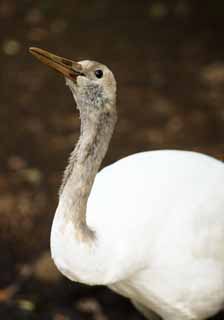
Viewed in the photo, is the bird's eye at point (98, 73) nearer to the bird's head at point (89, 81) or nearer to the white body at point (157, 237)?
the bird's head at point (89, 81)

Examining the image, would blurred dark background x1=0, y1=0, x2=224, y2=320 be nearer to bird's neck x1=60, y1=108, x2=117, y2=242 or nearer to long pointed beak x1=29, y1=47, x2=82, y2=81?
bird's neck x1=60, y1=108, x2=117, y2=242

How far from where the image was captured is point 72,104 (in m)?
4.60

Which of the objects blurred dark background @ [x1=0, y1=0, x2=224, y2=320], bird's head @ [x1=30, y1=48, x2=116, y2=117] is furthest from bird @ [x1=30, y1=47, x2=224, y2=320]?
blurred dark background @ [x1=0, y1=0, x2=224, y2=320]

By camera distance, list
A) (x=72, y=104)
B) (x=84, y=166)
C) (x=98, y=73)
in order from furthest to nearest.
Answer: (x=72, y=104), (x=84, y=166), (x=98, y=73)

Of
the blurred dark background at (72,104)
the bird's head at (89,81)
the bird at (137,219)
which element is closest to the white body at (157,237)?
the bird at (137,219)

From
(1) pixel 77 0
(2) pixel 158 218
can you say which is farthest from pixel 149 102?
(2) pixel 158 218

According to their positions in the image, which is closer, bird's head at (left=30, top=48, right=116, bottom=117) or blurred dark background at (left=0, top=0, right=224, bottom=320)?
bird's head at (left=30, top=48, right=116, bottom=117)

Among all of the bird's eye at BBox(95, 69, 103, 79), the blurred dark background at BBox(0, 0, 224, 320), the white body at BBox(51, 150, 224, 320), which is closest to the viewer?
the bird's eye at BBox(95, 69, 103, 79)

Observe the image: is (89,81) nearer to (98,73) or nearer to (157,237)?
(98,73)

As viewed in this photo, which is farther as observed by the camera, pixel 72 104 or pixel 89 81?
pixel 72 104

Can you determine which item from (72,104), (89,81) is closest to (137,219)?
(89,81)

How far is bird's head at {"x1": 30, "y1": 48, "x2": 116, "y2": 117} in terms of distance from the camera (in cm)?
255

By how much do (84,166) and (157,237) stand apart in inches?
16.8

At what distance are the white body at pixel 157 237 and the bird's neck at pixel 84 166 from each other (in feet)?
0.09
